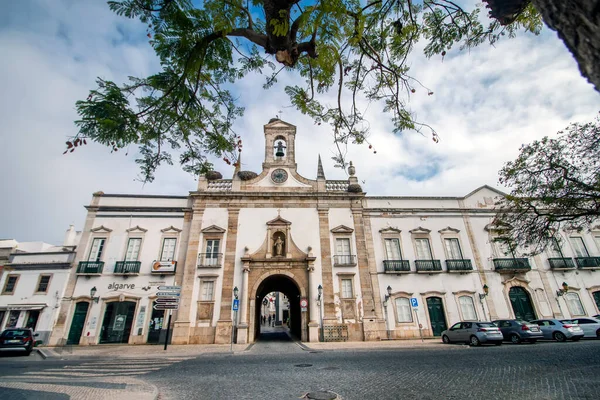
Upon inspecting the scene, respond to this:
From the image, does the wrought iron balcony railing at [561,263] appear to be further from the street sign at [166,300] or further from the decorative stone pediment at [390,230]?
the street sign at [166,300]

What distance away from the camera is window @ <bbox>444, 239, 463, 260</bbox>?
2000 centimetres

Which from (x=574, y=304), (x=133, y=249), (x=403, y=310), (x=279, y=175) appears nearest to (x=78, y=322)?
(x=133, y=249)

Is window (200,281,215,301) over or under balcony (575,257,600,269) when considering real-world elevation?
under

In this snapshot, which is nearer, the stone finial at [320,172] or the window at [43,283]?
the window at [43,283]

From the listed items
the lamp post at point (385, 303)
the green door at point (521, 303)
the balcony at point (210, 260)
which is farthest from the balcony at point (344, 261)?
the green door at point (521, 303)

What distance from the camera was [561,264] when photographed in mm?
20000

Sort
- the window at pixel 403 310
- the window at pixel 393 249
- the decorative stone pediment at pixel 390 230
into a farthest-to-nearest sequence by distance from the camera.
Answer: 1. the decorative stone pediment at pixel 390 230
2. the window at pixel 393 249
3. the window at pixel 403 310

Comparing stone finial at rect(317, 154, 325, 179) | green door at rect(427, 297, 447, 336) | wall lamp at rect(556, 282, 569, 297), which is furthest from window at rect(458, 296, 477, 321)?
stone finial at rect(317, 154, 325, 179)

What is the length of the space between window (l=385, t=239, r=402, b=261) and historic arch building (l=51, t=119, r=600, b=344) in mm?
78

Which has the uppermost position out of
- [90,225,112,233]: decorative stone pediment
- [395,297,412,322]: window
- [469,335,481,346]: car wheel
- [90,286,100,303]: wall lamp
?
[90,225,112,233]: decorative stone pediment

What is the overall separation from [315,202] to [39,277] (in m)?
19.1

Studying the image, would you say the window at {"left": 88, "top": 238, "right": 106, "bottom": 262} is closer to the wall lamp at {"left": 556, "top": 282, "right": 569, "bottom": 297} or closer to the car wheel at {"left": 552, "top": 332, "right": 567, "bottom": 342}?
the car wheel at {"left": 552, "top": 332, "right": 567, "bottom": 342}

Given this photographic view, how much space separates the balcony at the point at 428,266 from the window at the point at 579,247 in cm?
1077

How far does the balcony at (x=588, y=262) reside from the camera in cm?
2000
